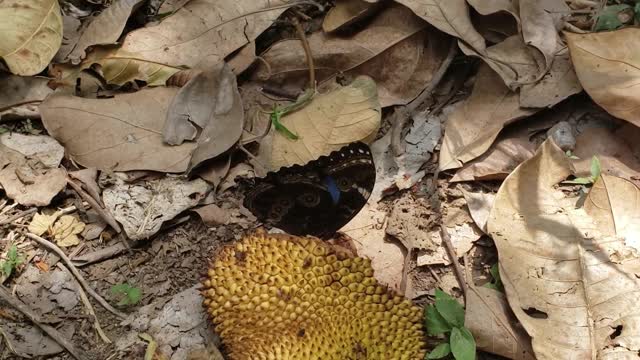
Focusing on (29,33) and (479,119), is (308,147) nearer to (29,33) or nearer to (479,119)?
(479,119)

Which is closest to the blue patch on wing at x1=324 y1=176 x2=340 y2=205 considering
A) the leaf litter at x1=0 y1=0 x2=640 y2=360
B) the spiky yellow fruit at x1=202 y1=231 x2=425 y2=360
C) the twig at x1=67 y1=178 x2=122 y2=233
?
the leaf litter at x1=0 y1=0 x2=640 y2=360

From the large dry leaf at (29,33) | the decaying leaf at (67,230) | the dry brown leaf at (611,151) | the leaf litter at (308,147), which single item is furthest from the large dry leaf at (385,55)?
the decaying leaf at (67,230)

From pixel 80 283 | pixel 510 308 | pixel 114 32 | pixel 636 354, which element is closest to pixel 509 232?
pixel 510 308

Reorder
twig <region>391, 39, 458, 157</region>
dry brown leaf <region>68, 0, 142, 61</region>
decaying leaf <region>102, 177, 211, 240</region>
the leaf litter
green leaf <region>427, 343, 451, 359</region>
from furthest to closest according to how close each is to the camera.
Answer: dry brown leaf <region>68, 0, 142, 61</region>
twig <region>391, 39, 458, 157</region>
decaying leaf <region>102, 177, 211, 240</region>
the leaf litter
green leaf <region>427, 343, 451, 359</region>

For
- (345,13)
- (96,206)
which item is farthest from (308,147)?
(96,206)

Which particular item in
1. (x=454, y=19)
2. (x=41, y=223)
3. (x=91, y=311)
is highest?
(x=454, y=19)

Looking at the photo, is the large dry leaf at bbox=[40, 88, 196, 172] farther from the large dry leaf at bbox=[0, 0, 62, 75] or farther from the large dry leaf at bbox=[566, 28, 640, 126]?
the large dry leaf at bbox=[566, 28, 640, 126]
